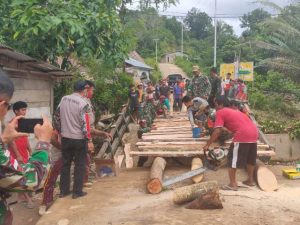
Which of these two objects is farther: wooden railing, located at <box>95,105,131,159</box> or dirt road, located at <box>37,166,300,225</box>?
wooden railing, located at <box>95,105,131,159</box>

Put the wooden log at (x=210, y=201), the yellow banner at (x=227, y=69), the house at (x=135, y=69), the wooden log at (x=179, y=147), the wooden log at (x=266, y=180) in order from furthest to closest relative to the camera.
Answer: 1. the house at (x=135, y=69)
2. the yellow banner at (x=227, y=69)
3. the wooden log at (x=179, y=147)
4. the wooden log at (x=266, y=180)
5. the wooden log at (x=210, y=201)

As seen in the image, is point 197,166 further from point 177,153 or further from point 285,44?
point 285,44

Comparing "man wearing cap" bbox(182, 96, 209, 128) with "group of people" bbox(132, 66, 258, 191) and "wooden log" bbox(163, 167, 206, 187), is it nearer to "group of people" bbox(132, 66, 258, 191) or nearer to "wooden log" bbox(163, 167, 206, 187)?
"group of people" bbox(132, 66, 258, 191)

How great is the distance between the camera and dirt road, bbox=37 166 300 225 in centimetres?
519

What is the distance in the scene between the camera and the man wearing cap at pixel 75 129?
20.6ft

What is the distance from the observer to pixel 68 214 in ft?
19.0

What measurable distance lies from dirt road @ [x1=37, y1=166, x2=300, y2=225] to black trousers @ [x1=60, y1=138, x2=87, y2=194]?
9.4 inches

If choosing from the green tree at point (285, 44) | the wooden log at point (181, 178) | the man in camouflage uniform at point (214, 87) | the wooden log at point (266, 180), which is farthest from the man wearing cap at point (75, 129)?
the green tree at point (285, 44)

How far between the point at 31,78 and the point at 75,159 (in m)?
3.59

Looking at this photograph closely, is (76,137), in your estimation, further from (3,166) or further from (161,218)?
(3,166)

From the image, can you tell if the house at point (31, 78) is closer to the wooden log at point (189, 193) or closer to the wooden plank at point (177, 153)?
the wooden plank at point (177, 153)

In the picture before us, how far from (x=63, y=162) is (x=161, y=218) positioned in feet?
6.68

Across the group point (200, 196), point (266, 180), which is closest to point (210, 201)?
point (200, 196)

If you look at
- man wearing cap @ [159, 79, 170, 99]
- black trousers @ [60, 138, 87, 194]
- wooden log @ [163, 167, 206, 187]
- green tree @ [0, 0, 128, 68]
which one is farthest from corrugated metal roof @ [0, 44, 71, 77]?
man wearing cap @ [159, 79, 170, 99]
